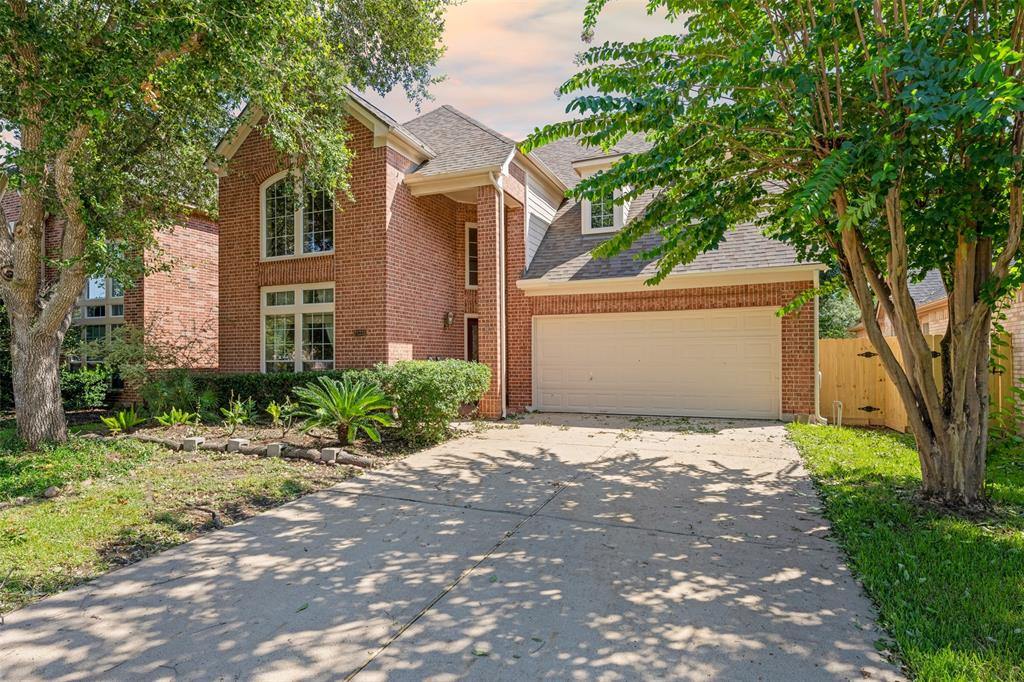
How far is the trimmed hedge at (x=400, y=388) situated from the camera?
7852mm

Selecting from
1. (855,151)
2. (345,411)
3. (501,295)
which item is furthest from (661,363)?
(855,151)

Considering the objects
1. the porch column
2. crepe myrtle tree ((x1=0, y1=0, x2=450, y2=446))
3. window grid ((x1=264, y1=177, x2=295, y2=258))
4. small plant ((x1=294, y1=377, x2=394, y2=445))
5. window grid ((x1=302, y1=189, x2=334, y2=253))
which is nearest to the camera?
crepe myrtle tree ((x1=0, y1=0, x2=450, y2=446))

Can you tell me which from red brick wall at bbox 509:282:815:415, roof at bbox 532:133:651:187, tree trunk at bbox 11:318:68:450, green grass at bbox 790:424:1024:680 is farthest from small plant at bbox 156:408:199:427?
roof at bbox 532:133:651:187

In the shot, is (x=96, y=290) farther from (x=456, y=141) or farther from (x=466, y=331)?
(x=456, y=141)

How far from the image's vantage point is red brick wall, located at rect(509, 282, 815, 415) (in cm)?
1021

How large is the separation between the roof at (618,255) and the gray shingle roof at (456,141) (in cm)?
184

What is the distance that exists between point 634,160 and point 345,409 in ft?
16.5

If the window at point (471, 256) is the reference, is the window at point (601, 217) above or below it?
above

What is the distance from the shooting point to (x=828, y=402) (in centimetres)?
1045

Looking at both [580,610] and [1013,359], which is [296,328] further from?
[1013,359]

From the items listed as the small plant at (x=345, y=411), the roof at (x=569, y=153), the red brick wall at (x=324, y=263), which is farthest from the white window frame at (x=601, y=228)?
the small plant at (x=345, y=411)

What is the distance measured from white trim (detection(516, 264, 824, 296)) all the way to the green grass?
469 cm

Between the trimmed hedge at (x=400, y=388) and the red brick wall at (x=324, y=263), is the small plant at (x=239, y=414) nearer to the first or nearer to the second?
the trimmed hedge at (x=400, y=388)

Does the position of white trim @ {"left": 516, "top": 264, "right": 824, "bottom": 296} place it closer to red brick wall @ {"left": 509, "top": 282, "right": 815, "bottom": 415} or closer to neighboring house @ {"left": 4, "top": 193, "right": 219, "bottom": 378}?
red brick wall @ {"left": 509, "top": 282, "right": 815, "bottom": 415}
